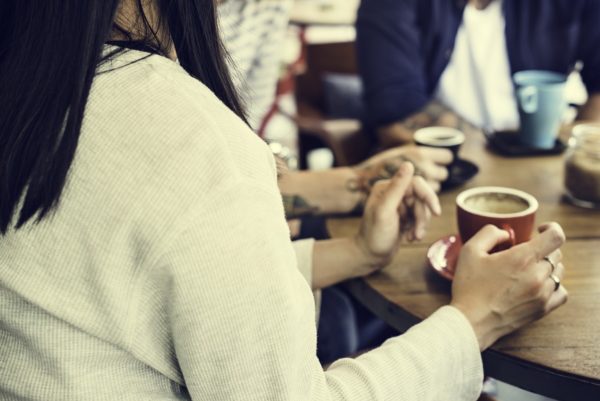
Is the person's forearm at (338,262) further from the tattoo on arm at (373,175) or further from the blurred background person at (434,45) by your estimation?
the blurred background person at (434,45)

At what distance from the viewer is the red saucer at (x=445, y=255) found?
3.32 ft

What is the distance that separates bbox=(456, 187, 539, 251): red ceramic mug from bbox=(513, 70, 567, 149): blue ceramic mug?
0.46 metres

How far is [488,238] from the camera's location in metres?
0.93

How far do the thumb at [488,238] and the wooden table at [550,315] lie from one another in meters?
0.09

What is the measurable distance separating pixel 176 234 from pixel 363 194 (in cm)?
79

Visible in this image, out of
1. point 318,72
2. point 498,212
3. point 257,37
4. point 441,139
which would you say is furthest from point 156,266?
point 318,72

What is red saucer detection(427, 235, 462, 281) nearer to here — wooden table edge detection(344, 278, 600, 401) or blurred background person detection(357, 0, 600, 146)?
wooden table edge detection(344, 278, 600, 401)

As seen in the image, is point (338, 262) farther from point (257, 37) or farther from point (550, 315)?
point (257, 37)

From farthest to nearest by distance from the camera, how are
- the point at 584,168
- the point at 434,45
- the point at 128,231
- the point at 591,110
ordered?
the point at 434,45, the point at 591,110, the point at 584,168, the point at 128,231

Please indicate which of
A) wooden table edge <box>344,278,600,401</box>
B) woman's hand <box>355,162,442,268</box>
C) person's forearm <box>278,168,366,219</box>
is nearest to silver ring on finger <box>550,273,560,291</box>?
wooden table edge <box>344,278,600,401</box>

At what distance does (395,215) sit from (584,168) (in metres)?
0.37

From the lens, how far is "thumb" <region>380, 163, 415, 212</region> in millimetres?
1089

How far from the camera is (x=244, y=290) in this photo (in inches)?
24.9

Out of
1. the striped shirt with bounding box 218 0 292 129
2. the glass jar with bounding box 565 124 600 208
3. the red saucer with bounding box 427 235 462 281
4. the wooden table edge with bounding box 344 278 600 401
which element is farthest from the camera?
the striped shirt with bounding box 218 0 292 129
